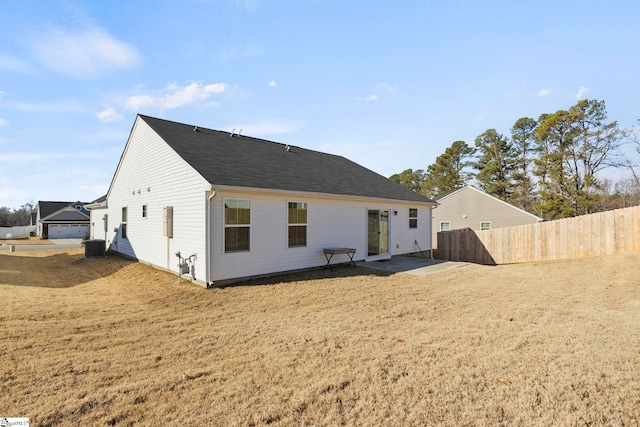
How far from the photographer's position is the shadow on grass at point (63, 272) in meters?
8.88

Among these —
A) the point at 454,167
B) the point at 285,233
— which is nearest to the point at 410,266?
the point at 285,233

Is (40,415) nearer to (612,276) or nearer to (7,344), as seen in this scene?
(7,344)

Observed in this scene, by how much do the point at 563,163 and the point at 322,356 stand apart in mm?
29363

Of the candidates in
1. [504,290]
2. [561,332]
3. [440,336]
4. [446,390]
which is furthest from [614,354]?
[504,290]

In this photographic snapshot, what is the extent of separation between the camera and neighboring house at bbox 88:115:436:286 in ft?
26.7

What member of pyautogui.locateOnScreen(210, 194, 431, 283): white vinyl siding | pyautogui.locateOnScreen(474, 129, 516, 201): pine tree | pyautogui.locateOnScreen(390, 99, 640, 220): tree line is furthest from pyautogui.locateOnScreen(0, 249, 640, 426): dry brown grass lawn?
pyautogui.locateOnScreen(474, 129, 516, 201): pine tree

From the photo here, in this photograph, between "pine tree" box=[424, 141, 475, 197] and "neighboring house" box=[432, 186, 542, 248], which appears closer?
"neighboring house" box=[432, 186, 542, 248]

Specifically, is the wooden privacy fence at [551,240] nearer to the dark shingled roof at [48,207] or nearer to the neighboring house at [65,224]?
the neighboring house at [65,224]

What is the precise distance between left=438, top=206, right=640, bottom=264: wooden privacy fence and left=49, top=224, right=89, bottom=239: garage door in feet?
123

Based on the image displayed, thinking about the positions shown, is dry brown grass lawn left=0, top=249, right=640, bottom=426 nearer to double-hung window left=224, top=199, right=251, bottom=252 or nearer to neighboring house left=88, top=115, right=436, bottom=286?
double-hung window left=224, top=199, right=251, bottom=252

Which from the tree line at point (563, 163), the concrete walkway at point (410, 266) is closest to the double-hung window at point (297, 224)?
the concrete walkway at point (410, 266)

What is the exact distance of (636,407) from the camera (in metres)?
2.71

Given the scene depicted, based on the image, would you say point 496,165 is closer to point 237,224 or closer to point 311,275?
point 311,275

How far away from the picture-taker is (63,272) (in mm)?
11023
